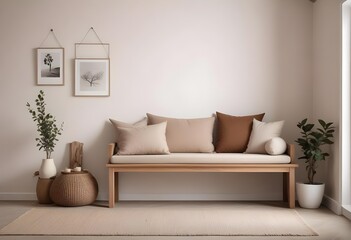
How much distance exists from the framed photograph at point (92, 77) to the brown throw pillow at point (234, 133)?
1.56 m

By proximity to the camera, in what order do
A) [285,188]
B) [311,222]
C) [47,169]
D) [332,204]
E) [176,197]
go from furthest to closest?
[176,197]
[285,188]
[47,169]
[332,204]
[311,222]

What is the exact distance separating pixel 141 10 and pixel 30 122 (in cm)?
205

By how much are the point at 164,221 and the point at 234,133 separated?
5.30 ft

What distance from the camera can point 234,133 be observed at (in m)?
5.98

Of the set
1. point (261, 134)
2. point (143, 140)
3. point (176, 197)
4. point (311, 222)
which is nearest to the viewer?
point (311, 222)

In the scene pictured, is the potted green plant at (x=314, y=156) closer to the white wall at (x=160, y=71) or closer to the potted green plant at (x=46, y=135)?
the white wall at (x=160, y=71)

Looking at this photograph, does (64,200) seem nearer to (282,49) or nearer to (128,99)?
(128,99)

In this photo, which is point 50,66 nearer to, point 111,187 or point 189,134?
point 111,187

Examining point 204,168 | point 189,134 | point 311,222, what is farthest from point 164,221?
point 311,222

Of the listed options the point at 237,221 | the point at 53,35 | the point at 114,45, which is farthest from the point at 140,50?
the point at 237,221

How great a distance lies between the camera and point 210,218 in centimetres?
506

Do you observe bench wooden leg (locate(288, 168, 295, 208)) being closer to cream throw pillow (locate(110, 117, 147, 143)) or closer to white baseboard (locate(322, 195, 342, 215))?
white baseboard (locate(322, 195, 342, 215))

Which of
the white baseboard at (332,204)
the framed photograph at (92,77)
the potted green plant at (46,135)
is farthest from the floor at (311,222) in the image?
the framed photograph at (92,77)

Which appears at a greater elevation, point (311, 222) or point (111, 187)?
point (111, 187)
